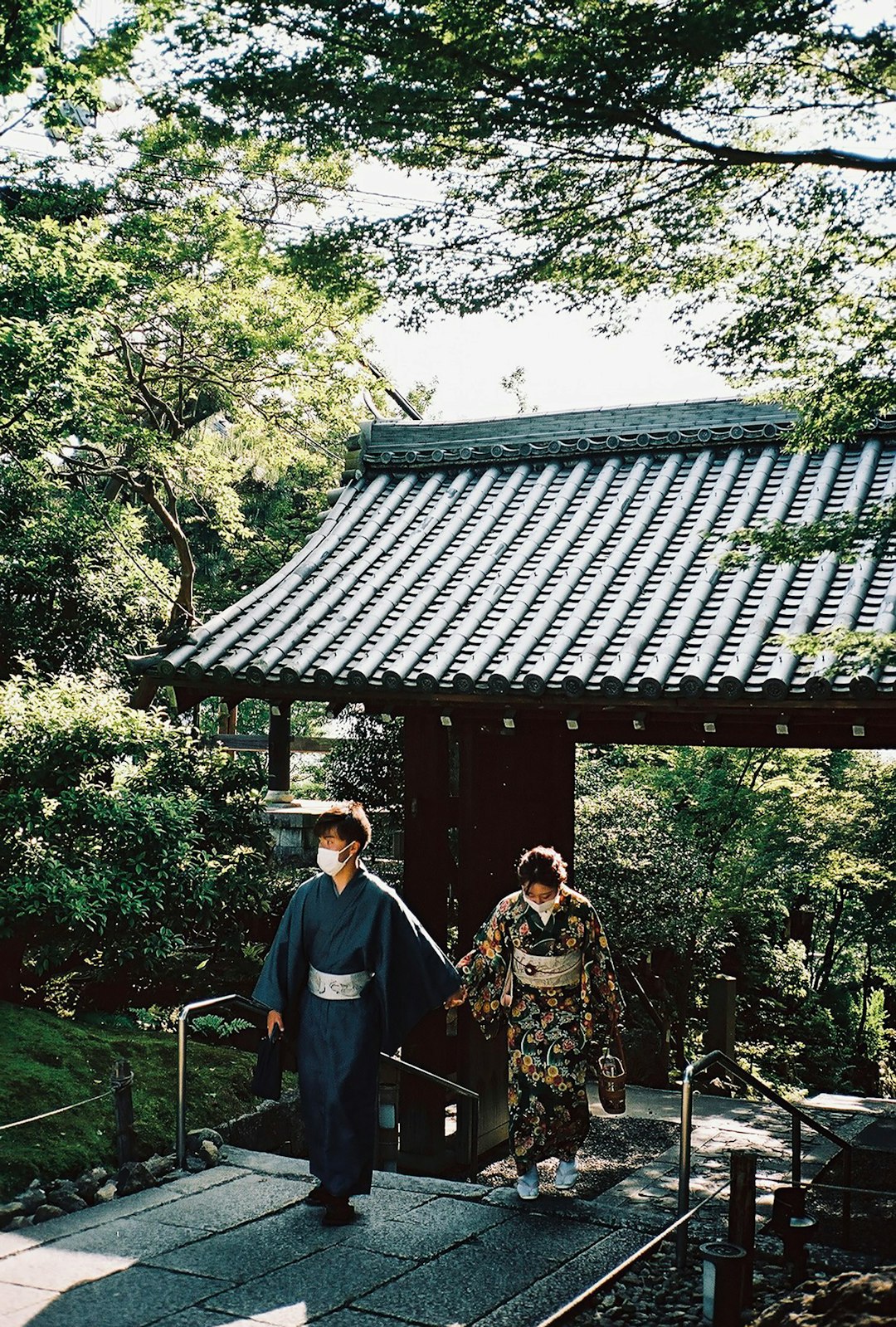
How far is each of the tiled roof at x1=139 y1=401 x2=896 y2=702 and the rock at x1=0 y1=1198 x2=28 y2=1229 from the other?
10.3 feet

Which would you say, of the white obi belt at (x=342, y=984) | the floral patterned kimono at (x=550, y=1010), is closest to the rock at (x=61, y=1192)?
the white obi belt at (x=342, y=984)

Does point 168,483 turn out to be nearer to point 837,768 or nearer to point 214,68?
point 837,768

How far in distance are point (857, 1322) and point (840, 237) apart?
4.09 meters

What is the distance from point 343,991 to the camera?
17.5ft

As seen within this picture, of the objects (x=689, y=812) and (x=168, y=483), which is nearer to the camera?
(x=689, y=812)

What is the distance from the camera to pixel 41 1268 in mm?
4727

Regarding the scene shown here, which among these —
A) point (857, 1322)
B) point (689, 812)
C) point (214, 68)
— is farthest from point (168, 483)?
point (857, 1322)

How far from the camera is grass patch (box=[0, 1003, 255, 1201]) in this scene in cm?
652

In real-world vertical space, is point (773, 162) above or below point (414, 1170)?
above

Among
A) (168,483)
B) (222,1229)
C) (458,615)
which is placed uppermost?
(168,483)

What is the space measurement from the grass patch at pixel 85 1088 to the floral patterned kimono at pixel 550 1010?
89.3 inches

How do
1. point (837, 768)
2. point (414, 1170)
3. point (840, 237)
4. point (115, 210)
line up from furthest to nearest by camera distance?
point (115, 210) → point (837, 768) → point (414, 1170) → point (840, 237)

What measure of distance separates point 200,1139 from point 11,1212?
1.27m

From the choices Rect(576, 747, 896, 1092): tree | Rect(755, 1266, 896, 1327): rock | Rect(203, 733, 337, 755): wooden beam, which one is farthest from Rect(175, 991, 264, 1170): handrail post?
Rect(203, 733, 337, 755): wooden beam
